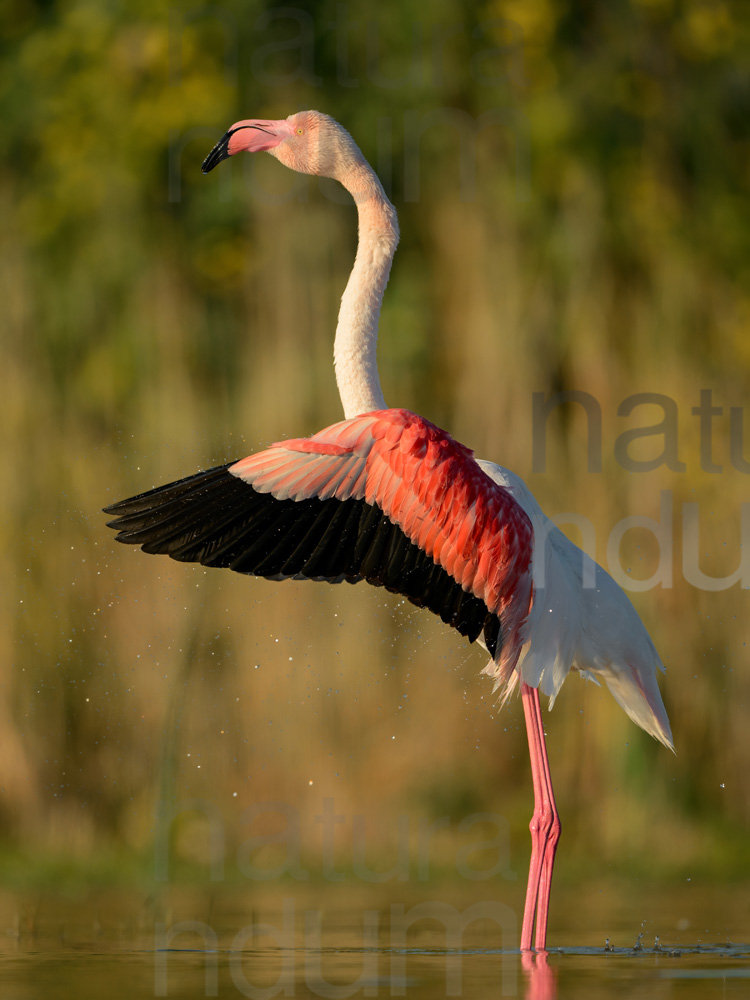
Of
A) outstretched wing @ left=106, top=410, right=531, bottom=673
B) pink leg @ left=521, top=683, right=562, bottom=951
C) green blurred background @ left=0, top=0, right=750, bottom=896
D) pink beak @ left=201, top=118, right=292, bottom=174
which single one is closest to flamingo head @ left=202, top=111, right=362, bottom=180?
pink beak @ left=201, top=118, right=292, bottom=174

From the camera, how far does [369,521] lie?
5145 millimetres

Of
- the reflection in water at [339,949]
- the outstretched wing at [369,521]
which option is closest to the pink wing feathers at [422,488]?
the outstretched wing at [369,521]

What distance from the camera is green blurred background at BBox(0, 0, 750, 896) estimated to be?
325 inches

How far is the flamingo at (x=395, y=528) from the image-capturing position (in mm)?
4938

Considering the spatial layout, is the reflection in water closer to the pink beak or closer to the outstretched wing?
the outstretched wing

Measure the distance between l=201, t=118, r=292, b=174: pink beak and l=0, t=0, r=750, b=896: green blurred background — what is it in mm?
2553

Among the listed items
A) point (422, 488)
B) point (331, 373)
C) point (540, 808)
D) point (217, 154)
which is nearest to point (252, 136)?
point (217, 154)

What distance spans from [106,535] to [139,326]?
4.51ft

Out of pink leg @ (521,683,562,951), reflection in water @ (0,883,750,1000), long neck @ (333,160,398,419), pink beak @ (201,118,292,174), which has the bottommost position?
reflection in water @ (0,883,750,1000)

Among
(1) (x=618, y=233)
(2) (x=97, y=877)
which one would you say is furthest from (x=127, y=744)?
(1) (x=618, y=233)

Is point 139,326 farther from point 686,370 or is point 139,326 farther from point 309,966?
point 309,966

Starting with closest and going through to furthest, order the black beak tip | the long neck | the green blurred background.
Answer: the long neck → the black beak tip → the green blurred background

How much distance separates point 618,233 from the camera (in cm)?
931

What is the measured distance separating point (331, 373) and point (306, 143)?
8.45 ft
